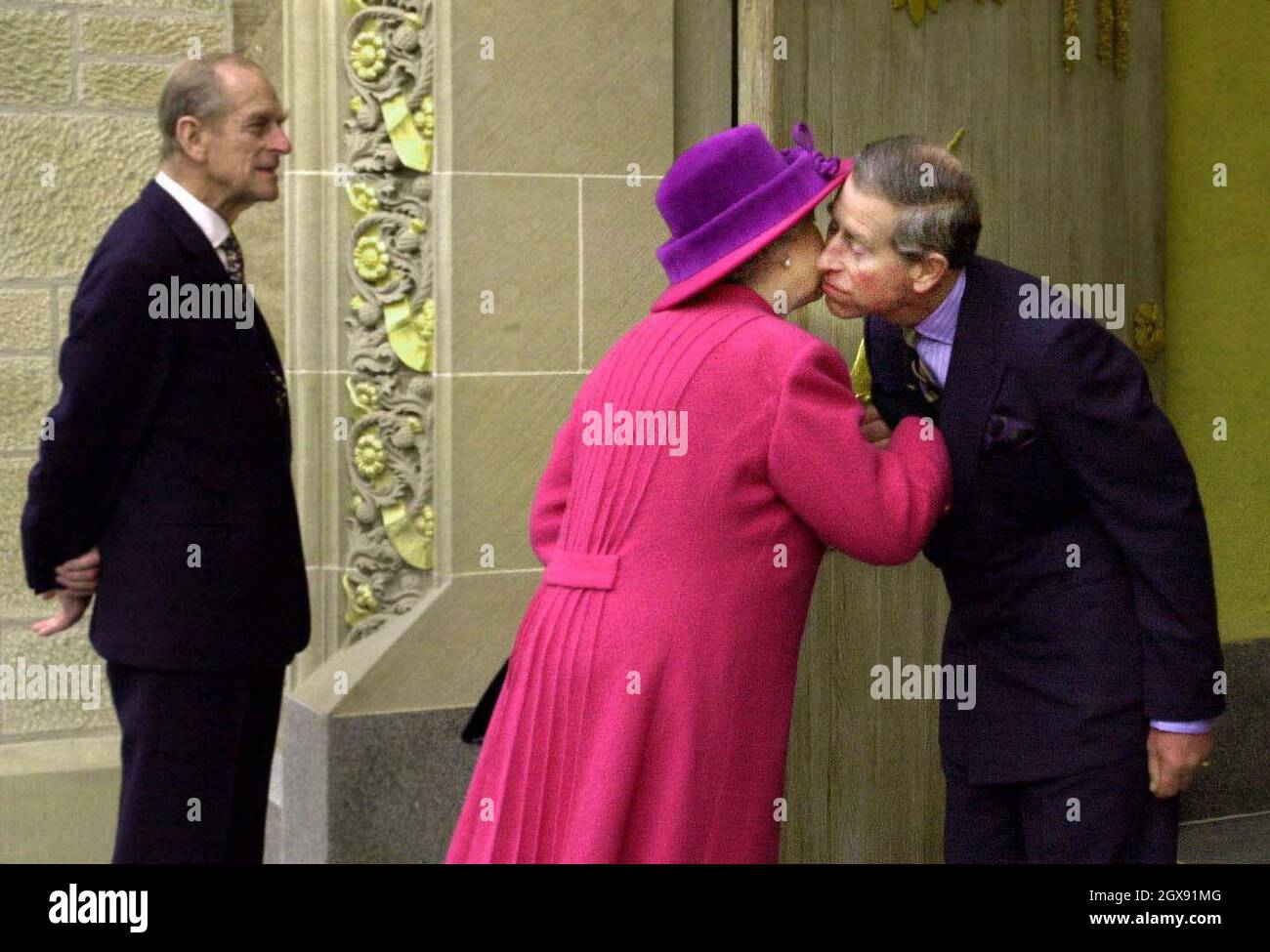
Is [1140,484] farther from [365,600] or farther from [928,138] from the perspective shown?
[365,600]

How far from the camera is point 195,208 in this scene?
13.1 ft

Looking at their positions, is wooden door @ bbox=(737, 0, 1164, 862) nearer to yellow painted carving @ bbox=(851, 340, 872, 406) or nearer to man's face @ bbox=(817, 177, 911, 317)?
yellow painted carving @ bbox=(851, 340, 872, 406)

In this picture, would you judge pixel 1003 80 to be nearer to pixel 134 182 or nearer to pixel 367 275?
pixel 367 275

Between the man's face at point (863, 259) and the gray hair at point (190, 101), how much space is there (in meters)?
1.53

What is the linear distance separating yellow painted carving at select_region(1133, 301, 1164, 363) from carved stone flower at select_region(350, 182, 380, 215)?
1.99 m

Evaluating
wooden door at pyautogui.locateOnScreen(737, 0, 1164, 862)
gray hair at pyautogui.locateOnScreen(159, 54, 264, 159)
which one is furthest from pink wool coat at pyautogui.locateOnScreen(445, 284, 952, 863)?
wooden door at pyautogui.locateOnScreen(737, 0, 1164, 862)

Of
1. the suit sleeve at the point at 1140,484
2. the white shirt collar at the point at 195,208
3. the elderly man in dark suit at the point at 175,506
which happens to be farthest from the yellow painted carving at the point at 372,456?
the suit sleeve at the point at 1140,484

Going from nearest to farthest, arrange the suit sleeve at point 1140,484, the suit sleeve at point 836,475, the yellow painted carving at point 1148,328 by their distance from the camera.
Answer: the suit sleeve at point 836,475 < the suit sleeve at point 1140,484 < the yellow painted carving at point 1148,328

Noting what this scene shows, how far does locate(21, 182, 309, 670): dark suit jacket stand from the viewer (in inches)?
150

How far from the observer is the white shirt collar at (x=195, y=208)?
3980 millimetres

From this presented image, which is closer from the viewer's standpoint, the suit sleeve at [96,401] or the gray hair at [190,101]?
the suit sleeve at [96,401]
